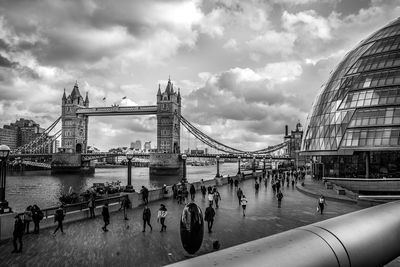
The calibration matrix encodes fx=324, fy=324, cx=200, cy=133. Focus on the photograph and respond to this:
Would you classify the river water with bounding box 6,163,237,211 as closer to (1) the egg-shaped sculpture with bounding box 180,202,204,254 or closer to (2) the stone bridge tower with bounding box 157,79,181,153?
(2) the stone bridge tower with bounding box 157,79,181,153

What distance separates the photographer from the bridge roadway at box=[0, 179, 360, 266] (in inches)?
405

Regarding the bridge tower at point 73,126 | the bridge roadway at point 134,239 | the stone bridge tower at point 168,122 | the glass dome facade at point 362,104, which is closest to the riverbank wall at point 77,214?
the bridge roadway at point 134,239

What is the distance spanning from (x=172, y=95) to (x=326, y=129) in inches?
3709

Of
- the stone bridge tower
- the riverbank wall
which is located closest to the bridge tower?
the stone bridge tower

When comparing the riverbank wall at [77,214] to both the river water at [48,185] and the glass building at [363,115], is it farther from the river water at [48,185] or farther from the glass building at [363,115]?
the glass building at [363,115]

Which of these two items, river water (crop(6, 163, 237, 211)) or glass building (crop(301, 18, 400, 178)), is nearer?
glass building (crop(301, 18, 400, 178))

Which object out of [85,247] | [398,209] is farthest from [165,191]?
[398,209]

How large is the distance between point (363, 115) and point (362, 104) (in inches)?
55.7

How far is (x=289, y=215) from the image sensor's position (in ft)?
59.5

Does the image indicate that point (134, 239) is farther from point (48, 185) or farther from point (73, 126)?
point (73, 126)

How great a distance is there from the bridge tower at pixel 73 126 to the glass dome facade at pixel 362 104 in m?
121

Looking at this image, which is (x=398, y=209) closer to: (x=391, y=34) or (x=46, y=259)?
(x=46, y=259)

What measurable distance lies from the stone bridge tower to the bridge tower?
4327 cm

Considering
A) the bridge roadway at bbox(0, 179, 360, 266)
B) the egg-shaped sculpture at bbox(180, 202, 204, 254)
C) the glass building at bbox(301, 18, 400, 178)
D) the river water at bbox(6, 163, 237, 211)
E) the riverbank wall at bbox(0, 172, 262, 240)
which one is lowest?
the river water at bbox(6, 163, 237, 211)
